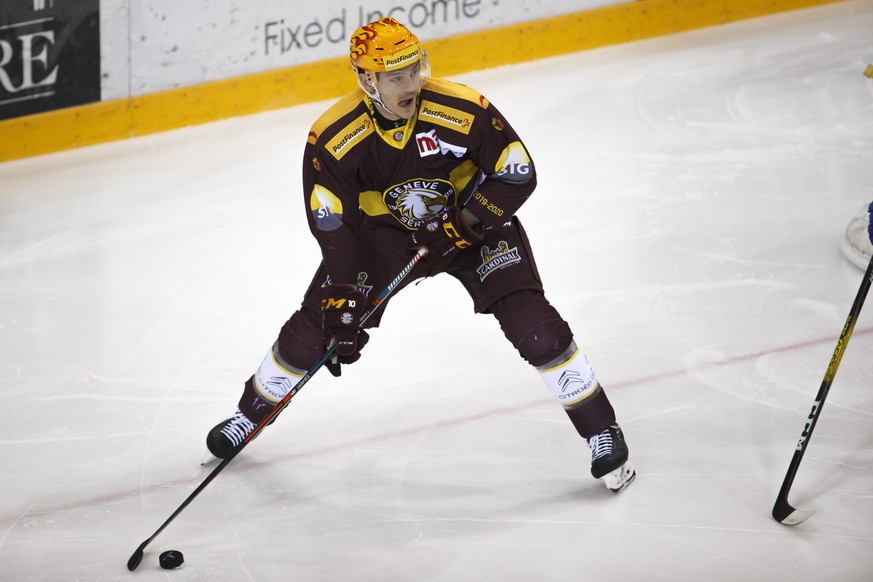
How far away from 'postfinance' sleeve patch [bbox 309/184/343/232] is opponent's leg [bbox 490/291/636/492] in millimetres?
456

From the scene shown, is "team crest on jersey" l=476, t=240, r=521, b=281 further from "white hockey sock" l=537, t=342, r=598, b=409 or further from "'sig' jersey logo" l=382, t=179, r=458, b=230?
"white hockey sock" l=537, t=342, r=598, b=409

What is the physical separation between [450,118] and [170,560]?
1.24 meters

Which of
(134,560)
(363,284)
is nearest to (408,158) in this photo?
(363,284)

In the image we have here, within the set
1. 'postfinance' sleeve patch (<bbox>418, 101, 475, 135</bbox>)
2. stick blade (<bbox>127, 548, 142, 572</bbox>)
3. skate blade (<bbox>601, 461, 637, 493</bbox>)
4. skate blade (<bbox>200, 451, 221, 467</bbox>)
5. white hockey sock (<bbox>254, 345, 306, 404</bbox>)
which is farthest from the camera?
skate blade (<bbox>200, 451, 221, 467</bbox>)

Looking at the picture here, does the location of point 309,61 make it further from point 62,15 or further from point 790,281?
point 790,281

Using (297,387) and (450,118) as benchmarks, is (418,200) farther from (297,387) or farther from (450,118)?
(297,387)

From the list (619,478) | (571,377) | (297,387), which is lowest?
(619,478)

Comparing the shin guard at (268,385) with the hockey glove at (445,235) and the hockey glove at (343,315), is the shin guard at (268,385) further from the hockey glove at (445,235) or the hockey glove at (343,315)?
the hockey glove at (445,235)

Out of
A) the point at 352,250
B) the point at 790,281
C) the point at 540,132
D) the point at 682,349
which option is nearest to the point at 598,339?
the point at 682,349

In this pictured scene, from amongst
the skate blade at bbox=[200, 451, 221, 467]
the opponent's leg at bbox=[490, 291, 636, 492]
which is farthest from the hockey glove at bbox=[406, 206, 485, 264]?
the skate blade at bbox=[200, 451, 221, 467]

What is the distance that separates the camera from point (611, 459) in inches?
119

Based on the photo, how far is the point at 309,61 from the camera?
6.16m

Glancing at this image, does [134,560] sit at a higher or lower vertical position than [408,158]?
lower

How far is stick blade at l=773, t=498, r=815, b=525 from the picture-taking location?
289cm
